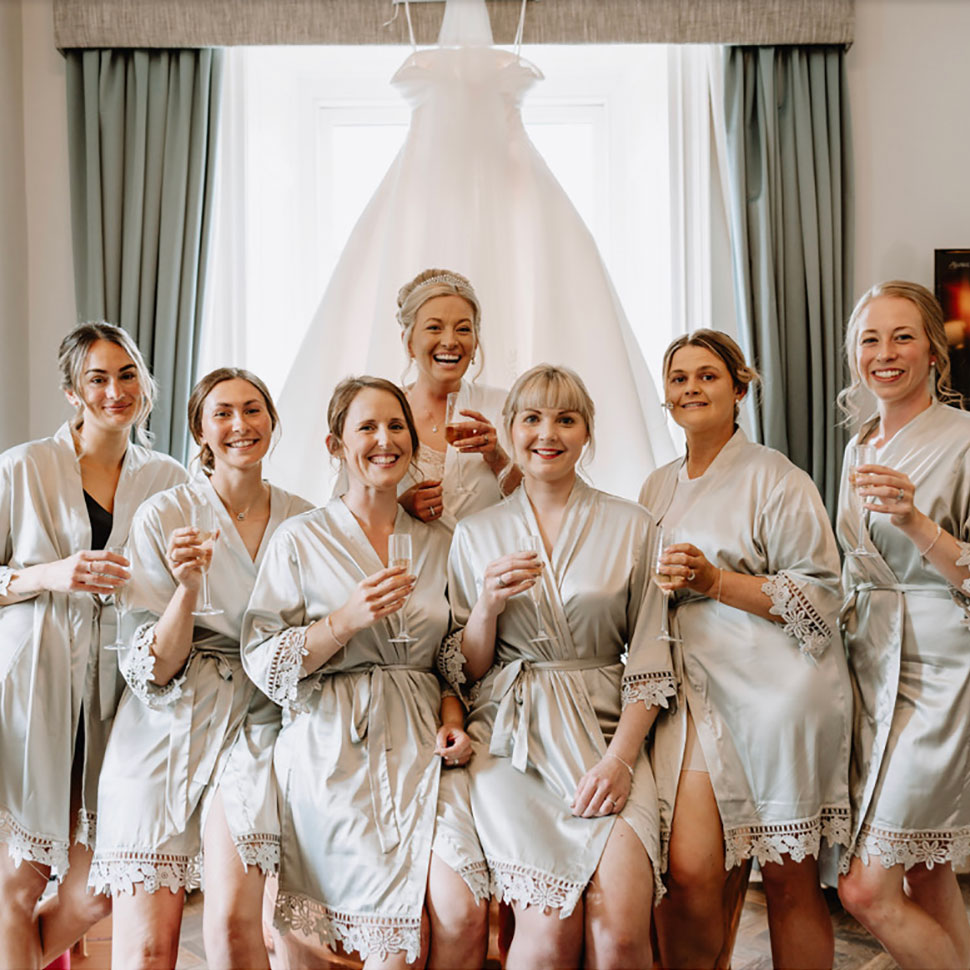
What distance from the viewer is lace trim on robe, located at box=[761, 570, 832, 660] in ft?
6.93

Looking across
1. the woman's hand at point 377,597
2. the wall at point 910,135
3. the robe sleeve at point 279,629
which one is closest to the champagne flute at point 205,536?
the robe sleeve at point 279,629

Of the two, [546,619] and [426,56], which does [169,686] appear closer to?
[546,619]

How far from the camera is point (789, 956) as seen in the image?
213 cm

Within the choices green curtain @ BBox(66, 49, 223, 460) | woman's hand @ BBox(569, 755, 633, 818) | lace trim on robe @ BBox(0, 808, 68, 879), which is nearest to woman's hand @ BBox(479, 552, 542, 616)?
woman's hand @ BBox(569, 755, 633, 818)

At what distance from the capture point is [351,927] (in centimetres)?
191

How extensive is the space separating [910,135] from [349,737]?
9.58 ft

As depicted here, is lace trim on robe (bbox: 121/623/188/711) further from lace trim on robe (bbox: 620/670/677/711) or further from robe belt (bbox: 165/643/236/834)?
lace trim on robe (bbox: 620/670/677/711)

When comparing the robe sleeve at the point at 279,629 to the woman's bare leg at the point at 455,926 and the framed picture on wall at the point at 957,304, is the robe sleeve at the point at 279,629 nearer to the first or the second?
the woman's bare leg at the point at 455,926

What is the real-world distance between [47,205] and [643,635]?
2.64 metres

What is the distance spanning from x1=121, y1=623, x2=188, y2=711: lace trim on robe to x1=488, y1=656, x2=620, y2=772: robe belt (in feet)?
2.23

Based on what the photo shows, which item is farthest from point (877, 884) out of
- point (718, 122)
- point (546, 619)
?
point (718, 122)

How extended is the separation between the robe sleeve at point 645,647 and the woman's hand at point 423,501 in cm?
49

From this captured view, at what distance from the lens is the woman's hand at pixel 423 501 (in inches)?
91.4

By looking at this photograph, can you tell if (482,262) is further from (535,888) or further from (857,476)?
(535,888)
